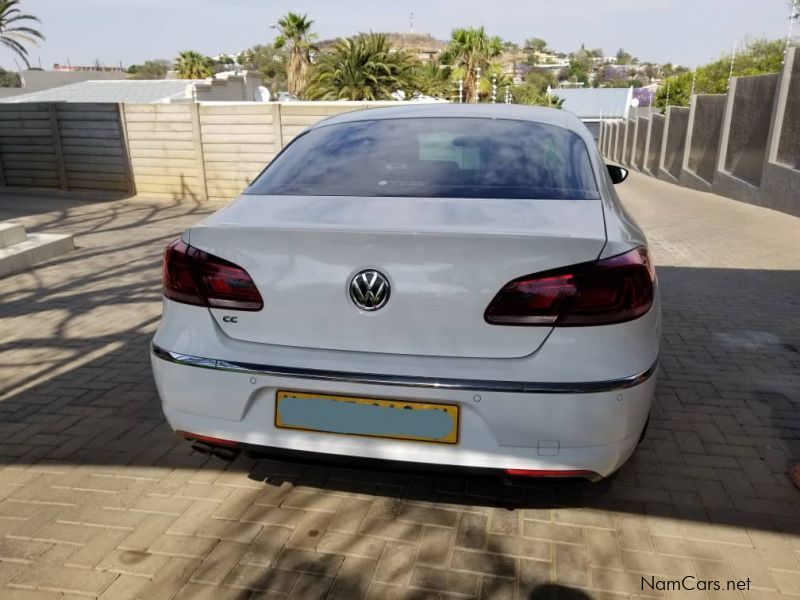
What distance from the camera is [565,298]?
6.56ft

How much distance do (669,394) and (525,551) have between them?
1.85 meters

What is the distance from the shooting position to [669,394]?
380 centimetres

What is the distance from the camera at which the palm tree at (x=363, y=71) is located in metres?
23.2

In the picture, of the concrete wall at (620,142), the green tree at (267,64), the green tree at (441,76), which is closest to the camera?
the green tree at (441,76)

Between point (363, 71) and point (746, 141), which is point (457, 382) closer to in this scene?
point (746, 141)

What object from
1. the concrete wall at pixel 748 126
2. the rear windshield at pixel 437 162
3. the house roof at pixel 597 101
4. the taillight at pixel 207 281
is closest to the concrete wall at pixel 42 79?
the concrete wall at pixel 748 126

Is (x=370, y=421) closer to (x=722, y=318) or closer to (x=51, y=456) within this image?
(x=51, y=456)

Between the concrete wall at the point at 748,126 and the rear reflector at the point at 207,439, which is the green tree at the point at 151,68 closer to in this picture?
the concrete wall at the point at 748,126

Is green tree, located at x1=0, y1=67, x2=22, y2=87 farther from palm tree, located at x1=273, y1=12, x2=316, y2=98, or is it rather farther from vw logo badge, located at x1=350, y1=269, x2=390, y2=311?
vw logo badge, located at x1=350, y1=269, x2=390, y2=311

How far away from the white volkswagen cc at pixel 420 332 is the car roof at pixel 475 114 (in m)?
0.87

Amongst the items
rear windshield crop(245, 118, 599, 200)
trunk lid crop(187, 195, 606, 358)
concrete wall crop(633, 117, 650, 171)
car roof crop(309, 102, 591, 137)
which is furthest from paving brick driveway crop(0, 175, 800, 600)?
concrete wall crop(633, 117, 650, 171)

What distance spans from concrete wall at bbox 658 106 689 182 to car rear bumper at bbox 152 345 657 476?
2133 centimetres

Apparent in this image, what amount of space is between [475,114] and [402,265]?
4.70ft

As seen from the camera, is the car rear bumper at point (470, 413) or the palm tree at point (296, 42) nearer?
the car rear bumper at point (470, 413)
